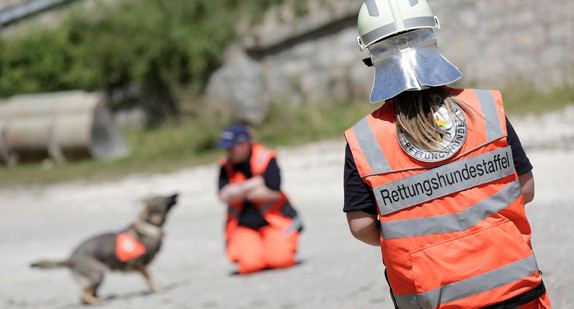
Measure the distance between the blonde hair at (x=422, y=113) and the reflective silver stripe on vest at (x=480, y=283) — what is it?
0.42m

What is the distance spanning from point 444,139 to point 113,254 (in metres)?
4.87

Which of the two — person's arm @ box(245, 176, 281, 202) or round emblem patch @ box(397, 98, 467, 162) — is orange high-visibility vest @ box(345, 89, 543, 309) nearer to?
round emblem patch @ box(397, 98, 467, 162)

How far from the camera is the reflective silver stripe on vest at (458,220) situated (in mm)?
2488

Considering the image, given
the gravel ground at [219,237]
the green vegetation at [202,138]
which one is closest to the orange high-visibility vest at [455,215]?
the gravel ground at [219,237]

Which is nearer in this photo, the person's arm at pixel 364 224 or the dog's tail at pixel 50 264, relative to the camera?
the person's arm at pixel 364 224

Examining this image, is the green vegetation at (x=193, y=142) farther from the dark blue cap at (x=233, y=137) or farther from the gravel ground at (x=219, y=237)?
the dark blue cap at (x=233, y=137)

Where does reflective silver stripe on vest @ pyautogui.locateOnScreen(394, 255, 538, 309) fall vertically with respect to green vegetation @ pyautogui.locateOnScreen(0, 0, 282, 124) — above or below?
below

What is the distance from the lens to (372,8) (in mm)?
2646

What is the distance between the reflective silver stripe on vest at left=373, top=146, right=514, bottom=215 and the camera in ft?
8.23

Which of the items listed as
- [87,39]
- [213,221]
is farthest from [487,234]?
[87,39]

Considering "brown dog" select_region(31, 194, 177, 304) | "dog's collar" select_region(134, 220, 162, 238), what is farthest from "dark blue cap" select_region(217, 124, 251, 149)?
"dog's collar" select_region(134, 220, 162, 238)

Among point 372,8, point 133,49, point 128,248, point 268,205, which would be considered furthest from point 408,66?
point 133,49

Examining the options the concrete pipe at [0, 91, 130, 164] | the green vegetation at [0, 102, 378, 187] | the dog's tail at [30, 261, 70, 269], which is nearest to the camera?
the dog's tail at [30, 261, 70, 269]

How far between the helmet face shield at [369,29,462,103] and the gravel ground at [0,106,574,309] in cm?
279
